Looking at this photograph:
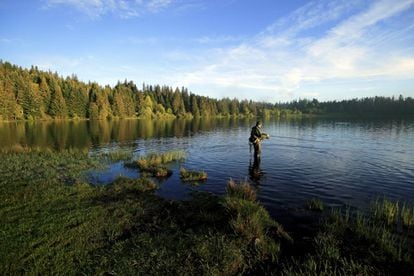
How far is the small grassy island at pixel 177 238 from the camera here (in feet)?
24.9

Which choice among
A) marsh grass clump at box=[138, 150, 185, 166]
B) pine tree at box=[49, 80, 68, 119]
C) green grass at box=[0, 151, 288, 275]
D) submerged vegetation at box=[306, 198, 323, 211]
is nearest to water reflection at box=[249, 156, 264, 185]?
submerged vegetation at box=[306, 198, 323, 211]

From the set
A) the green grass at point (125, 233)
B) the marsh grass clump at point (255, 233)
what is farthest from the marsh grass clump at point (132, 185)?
the marsh grass clump at point (255, 233)

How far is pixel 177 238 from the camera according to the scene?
9383 mm

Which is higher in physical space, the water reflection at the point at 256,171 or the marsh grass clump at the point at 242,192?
the marsh grass clump at the point at 242,192

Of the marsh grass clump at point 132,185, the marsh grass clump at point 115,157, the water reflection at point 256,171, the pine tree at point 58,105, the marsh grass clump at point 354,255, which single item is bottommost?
the water reflection at point 256,171

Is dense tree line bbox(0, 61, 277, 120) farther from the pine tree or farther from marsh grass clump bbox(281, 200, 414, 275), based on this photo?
marsh grass clump bbox(281, 200, 414, 275)

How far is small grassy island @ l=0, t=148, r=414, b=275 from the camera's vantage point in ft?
24.9

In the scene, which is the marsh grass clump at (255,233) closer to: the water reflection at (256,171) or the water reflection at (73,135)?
the water reflection at (256,171)

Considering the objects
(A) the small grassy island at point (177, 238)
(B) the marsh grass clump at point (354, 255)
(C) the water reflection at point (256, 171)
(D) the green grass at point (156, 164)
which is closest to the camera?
(B) the marsh grass clump at point (354, 255)

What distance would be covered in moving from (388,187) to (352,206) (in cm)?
544

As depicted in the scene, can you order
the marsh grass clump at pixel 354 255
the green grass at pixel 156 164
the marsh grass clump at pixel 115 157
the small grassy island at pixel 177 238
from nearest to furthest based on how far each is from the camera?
1. the marsh grass clump at pixel 354 255
2. the small grassy island at pixel 177 238
3. the green grass at pixel 156 164
4. the marsh grass clump at pixel 115 157

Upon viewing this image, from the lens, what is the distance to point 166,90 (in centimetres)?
18225

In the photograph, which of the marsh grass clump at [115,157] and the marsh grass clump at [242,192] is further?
the marsh grass clump at [115,157]

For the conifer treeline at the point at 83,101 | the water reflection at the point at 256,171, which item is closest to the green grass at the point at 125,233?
the water reflection at the point at 256,171
